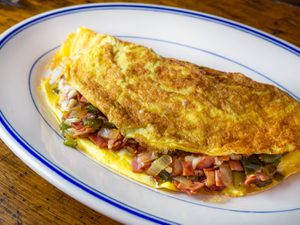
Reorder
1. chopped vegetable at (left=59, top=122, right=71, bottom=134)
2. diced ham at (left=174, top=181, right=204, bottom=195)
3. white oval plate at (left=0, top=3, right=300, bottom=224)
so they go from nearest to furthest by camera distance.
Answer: white oval plate at (left=0, top=3, right=300, bottom=224)
diced ham at (left=174, top=181, right=204, bottom=195)
chopped vegetable at (left=59, top=122, right=71, bottom=134)

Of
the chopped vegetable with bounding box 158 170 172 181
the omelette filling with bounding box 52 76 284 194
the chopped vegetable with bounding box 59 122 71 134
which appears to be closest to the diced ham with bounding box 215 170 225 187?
the omelette filling with bounding box 52 76 284 194

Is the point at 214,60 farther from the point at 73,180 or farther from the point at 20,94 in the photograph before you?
the point at 73,180

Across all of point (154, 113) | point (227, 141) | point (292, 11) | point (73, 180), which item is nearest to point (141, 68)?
point (154, 113)

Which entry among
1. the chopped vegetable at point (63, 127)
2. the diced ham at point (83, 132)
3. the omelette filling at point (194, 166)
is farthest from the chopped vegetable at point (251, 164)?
the chopped vegetable at point (63, 127)

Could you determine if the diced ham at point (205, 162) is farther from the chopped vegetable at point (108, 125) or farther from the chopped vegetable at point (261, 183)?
the chopped vegetable at point (108, 125)

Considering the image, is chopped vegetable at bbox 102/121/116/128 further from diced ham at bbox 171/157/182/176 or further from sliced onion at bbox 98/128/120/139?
diced ham at bbox 171/157/182/176

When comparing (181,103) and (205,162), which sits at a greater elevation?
(181,103)

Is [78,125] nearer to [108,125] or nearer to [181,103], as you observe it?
[108,125]

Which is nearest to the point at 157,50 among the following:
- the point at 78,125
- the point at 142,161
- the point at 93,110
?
the point at 93,110
